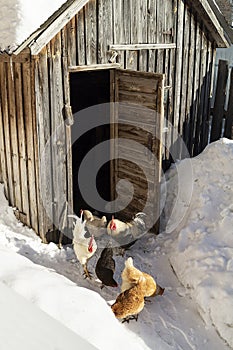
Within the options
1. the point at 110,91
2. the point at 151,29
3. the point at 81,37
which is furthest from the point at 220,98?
the point at 81,37

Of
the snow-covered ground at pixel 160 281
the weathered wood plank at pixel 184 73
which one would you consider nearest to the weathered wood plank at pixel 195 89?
the weathered wood plank at pixel 184 73

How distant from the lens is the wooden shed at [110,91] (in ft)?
21.9

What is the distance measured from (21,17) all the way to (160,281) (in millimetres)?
4510

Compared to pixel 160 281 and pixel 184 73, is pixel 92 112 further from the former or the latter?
pixel 160 281

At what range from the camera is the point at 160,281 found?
6668 millimetres

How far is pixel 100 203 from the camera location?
9094mm

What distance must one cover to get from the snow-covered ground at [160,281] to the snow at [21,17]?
2.79 m

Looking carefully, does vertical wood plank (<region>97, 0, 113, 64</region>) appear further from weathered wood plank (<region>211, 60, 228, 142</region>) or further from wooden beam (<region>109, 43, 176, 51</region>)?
weathered wood plank (<region>211, 60, 228, 142</region>)

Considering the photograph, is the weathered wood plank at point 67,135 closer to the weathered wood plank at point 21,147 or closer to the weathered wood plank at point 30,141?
the weathered wood plank at point 30,141

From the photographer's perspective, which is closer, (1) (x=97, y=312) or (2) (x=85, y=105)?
(1) (x=97, y=312)

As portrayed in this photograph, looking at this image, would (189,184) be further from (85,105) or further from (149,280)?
(85,105)

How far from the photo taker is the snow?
6.44 meters

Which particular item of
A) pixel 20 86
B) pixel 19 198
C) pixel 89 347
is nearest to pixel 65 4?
pixel 20 86

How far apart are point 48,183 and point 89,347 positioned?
4391mm
